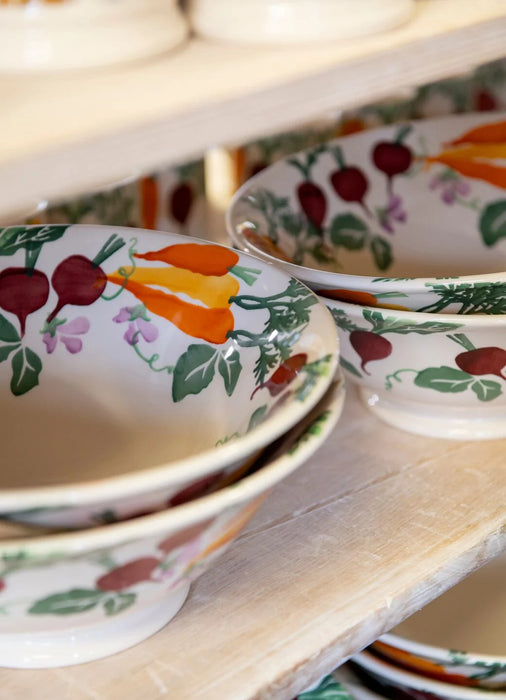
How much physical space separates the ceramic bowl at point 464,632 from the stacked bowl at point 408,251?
0.16 m

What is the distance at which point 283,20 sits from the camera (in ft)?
1.49

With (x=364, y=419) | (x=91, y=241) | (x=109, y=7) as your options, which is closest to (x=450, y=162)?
(x=364, y=419)

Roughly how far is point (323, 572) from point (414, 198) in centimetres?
44

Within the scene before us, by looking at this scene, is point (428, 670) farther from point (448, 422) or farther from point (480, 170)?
point (480, 170)

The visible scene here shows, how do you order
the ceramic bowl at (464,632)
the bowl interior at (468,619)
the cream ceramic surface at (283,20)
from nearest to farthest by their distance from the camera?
the cream ceramic surface at (283,20) → the ceramic bowl at (464,632) → the bowl interior at (468,619)

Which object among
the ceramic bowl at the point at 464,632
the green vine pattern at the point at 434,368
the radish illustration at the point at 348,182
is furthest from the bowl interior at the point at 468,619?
the radish illustration at the point at 348,182

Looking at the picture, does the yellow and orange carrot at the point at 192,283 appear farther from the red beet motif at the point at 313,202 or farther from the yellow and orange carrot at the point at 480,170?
the yellow and orange carrot at the point at 480,170

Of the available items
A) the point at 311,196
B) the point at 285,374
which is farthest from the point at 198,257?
the point at 311,196

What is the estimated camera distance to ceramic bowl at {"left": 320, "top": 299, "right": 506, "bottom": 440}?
1.98 ft

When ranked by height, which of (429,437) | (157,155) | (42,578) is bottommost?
(429,437)

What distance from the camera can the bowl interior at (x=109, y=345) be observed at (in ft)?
1.84

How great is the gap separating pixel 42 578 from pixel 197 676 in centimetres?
13

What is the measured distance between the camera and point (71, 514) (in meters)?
0.37

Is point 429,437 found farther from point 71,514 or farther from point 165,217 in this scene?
point 165,217
